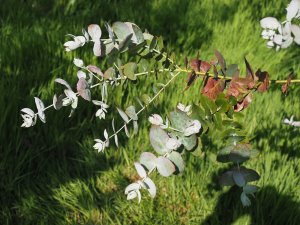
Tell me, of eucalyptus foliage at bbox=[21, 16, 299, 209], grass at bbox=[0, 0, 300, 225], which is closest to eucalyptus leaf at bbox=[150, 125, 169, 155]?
eucalyptus foliage at bbox=[21, 16, 299, 209]

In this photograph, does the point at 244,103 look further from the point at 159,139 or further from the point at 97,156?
the point at 97,156

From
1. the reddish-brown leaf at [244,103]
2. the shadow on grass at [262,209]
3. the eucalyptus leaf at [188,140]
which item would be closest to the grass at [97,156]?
the shadow on grass at [262,209]

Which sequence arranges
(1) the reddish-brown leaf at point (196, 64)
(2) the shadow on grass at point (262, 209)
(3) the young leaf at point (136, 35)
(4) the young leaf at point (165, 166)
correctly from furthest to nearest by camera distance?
(2) the shadow on grass at point (262, 209), (1) the reddish-brown leaf at point (196, 64), (3) the young leaf at point (136, 35), (4) the young leaf at point (165, 166)

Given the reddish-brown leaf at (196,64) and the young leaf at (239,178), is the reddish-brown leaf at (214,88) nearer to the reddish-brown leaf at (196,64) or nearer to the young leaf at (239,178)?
the reddish-brown leaf at (196,64)

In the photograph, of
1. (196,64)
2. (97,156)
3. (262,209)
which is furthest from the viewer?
(97,156)

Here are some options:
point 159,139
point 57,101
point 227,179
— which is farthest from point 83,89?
point 227,179

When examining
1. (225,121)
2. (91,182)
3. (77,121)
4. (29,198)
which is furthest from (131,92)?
(225,121)

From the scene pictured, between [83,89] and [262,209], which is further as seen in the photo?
[262,209]
